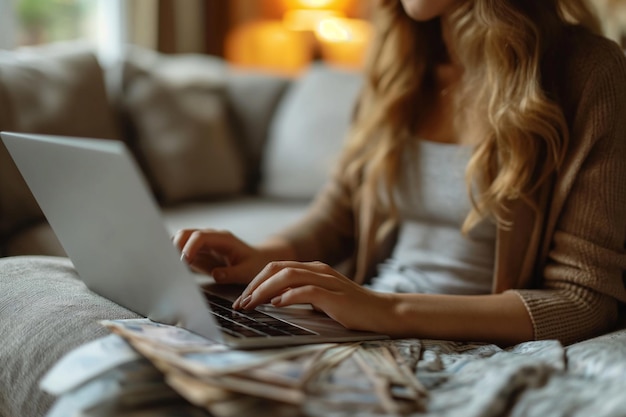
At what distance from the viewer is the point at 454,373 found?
2.69 feet

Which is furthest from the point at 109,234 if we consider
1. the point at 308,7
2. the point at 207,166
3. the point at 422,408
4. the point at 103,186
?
the point at 308,7

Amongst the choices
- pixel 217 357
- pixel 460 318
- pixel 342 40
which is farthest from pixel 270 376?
pixel 342 40

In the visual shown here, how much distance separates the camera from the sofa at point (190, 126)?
1.70 meters

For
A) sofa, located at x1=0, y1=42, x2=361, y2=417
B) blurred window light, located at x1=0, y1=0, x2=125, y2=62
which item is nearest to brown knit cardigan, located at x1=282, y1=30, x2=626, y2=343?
sofa, located at x1=0, y1=42, x2=361, y2=417

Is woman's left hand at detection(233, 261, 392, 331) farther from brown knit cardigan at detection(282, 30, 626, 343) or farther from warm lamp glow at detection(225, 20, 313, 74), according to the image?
warm lamp glow at detection(225, 20, 313, 74)

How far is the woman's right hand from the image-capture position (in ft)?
3.59

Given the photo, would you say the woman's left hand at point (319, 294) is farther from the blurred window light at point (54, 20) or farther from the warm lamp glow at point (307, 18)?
the warm lamp glow at point (307, 18)

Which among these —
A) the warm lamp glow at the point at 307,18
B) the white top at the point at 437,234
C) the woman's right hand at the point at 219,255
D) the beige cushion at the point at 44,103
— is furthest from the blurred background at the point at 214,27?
the woman's right hand at the point at 219,255

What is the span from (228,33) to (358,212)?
274 cm

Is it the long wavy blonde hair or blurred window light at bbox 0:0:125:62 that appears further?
blurred window light at bbox 0:0:125:62

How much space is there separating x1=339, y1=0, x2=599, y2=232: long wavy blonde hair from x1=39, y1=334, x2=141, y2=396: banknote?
60 cm

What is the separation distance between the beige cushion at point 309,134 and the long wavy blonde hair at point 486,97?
689 mm

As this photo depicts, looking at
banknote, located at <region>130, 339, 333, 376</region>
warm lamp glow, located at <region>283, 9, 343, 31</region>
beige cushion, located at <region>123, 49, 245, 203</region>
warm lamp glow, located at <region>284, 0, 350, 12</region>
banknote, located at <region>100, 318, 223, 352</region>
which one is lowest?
beige cushion, located at <region>123, 49, 245, 203</region>

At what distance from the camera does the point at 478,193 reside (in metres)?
1.17
